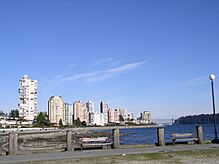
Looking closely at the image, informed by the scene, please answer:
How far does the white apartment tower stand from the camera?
543 feet

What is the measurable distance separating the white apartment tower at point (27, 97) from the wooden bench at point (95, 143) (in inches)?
5897

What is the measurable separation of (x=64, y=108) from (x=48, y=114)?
11.3 meters

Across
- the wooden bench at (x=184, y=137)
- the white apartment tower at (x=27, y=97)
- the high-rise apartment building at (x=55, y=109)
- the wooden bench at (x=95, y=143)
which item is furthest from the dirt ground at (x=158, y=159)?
the high-rise apartment building at (x=55, y=109)

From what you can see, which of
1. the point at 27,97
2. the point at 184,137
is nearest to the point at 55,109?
the point at 27,97

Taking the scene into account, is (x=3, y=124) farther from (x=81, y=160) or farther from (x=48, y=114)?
(x=81, y=160)

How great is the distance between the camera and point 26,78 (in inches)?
6590

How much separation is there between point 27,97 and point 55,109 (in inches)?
821

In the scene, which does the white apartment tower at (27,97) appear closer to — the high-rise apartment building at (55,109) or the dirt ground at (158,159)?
the high-rise apartment building at (55,109)

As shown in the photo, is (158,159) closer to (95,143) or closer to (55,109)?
(95,143)

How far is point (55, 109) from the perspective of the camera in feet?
602

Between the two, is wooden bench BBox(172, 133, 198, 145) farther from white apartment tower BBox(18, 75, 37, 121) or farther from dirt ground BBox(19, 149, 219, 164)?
white apartment tower BBox(18, 75, 37, 121)

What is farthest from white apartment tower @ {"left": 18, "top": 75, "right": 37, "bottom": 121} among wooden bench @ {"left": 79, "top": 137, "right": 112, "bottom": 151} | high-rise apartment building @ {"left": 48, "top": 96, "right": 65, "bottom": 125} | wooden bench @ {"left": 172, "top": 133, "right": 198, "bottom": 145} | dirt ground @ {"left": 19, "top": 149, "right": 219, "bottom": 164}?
dirt ground @ {"left": 19, "top": 149, "right": 219, "bottom": 164}

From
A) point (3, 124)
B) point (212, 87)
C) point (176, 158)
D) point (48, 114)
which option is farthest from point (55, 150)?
point (48, 114)

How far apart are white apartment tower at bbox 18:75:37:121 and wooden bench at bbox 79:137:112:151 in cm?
14978
